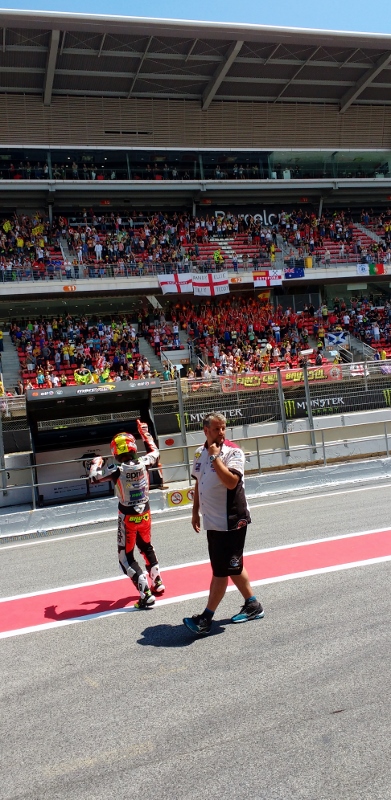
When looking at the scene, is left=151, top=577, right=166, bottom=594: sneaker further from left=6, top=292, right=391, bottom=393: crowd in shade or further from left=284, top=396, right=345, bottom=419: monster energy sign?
left=6, top=292, right=391, bottom=393: crowd in shade

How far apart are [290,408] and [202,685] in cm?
1243

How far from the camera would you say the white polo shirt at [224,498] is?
5.29m

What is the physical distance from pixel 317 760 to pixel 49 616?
365 cm

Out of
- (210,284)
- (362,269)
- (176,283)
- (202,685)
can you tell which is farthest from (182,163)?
(202,685)

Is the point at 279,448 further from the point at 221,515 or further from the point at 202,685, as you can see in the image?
the point at 202,685

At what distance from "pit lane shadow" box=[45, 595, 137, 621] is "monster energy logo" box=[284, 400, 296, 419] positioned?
10.3 m

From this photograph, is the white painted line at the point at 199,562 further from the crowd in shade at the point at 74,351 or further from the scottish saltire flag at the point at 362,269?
the scottish saltire flag at the point at 362,269

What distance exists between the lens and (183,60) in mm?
31953

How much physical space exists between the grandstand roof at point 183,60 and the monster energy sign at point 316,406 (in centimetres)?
2059

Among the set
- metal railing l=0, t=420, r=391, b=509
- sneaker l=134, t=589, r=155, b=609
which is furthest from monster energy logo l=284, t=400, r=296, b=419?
sneaker l=134, t=589, r=155, b=609

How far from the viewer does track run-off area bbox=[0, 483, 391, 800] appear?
3.45m

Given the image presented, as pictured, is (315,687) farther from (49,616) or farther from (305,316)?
(305,316)

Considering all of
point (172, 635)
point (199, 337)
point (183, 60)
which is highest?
point (183, 60)

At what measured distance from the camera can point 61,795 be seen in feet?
11.1
